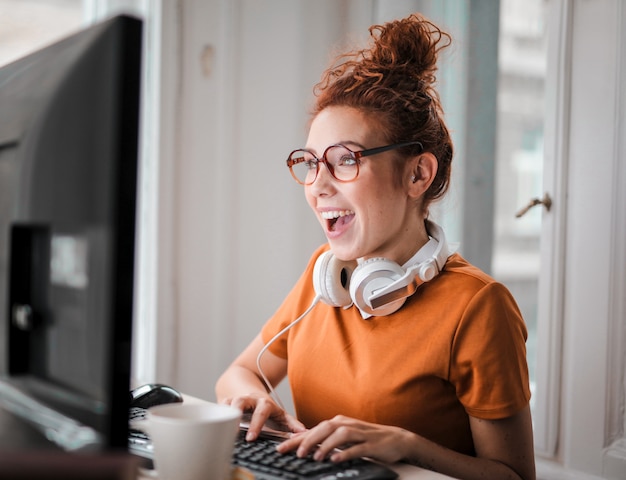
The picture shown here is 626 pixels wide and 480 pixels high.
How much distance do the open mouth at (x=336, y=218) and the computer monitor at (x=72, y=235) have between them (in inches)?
26.8

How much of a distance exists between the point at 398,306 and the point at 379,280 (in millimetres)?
78

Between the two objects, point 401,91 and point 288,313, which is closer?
point 401,91

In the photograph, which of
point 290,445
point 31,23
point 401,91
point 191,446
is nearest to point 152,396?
point 290,445

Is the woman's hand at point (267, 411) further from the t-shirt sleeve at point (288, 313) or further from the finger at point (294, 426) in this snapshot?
the t-shirt sleeve at point (288, 313)

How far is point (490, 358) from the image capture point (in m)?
1.10

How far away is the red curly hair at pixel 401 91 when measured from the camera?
1.28 meters

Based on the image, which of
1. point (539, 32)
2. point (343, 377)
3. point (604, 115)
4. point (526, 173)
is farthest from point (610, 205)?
point (343, 377)

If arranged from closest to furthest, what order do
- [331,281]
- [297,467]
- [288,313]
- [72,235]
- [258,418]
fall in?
[72,235] < [297,467] < [258,418] < [331,281] < [288,313]

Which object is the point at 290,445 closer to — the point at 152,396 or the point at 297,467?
the point at 297,467

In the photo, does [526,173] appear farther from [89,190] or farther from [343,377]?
[89,190]

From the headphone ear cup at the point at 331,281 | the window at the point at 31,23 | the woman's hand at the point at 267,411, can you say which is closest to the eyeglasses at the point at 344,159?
the headphone ear cup at the point at 331,281

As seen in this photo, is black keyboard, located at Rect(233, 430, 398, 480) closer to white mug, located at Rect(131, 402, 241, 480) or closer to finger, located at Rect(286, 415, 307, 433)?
white mug, located at Rect(131, 402, 241, 480)

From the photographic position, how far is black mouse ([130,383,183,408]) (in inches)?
44.0

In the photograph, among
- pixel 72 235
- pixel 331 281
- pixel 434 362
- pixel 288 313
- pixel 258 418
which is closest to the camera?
pixel 72 235
